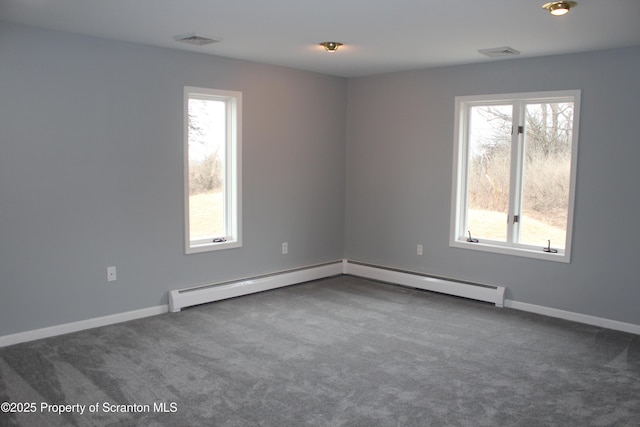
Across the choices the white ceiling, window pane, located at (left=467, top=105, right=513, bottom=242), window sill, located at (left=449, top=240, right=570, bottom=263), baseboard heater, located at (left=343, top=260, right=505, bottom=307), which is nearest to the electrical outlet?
the white ceiling

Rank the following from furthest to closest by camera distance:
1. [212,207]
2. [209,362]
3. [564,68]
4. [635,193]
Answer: [212,207] → [564,68] → [635,193] → [209,362]

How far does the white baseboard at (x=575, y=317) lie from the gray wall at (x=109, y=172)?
2465mm

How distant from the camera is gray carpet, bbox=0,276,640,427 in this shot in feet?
9.77

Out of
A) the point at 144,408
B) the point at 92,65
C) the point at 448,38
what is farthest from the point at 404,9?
the point at 144,408

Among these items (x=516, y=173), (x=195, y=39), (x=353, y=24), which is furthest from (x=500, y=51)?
(x=195, y=39)

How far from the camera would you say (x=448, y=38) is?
4082mm

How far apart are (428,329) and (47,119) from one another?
3.37m

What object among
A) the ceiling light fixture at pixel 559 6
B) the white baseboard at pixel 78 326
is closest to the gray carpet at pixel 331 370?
the white baseboard at pixel 78 326

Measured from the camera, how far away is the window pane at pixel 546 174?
4820mm

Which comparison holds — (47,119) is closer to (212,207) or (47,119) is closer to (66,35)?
(66,35)

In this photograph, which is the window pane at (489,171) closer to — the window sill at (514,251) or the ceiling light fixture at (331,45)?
the window sill at (514,251)

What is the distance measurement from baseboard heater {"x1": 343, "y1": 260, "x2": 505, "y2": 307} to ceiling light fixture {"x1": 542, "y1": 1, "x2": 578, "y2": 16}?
2687mm

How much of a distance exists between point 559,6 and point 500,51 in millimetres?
1447

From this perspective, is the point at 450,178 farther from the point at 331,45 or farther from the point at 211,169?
the point at 211,169
